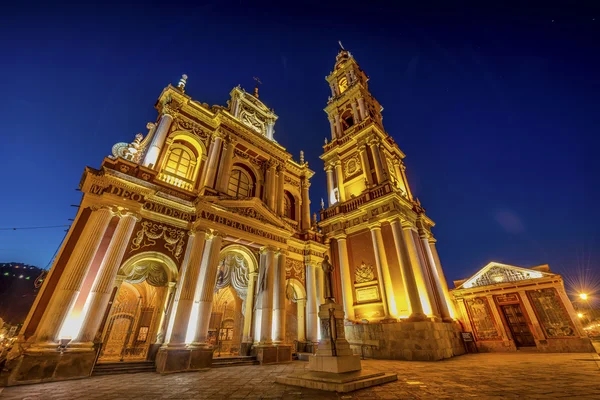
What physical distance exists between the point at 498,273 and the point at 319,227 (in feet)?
42.7

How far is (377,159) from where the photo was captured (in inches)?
654

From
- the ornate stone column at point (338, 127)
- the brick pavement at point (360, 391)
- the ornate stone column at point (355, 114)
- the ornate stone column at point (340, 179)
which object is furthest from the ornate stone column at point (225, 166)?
the ornate stone column at point (355, 114)

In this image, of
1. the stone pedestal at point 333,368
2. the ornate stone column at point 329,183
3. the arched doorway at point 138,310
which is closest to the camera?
the stone pedestal at point 333,368

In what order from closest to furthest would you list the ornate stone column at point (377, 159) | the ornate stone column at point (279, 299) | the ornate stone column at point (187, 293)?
the ornate stone column at point (187, 293)
the ornate stone column at point (279, 299)
the ornate stone column at point (377, 159)

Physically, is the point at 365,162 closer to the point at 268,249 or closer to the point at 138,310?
the point at 268,249

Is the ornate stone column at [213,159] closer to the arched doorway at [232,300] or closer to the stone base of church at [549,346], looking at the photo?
the arched doorway at [232,300]

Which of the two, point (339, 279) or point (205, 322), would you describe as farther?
point (339, 279)

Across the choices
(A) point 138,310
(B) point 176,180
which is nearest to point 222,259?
(B) point 176,180

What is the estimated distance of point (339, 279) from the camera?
14945mm

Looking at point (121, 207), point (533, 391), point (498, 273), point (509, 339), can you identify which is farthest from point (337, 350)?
point (498, 273)

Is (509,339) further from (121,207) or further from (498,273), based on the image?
(121,207)

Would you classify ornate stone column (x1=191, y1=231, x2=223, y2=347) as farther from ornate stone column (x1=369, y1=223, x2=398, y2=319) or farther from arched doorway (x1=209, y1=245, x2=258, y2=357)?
ornate stone column (x1=369, y1=223, x2=398, y2=319)

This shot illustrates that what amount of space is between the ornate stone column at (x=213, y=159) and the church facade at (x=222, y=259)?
0.12 m

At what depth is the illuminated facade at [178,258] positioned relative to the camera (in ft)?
23.8
